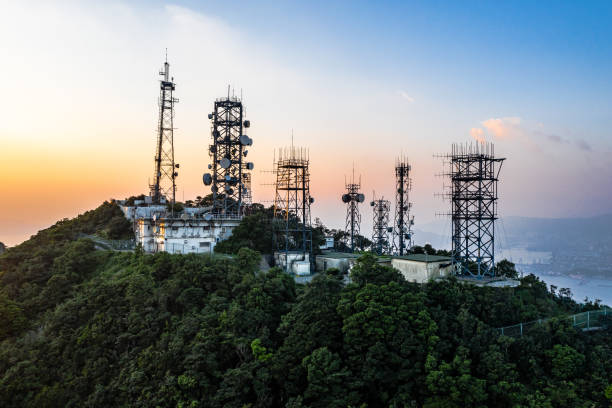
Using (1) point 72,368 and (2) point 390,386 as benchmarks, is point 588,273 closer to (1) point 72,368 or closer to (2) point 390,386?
(2) point 390,386

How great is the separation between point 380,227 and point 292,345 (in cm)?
2729

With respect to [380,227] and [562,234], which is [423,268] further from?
[562,234]

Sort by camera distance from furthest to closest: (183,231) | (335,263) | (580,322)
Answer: (183,231), (335,263), (580,322)

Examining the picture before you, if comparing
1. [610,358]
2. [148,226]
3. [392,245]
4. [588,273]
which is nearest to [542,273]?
[588,273]

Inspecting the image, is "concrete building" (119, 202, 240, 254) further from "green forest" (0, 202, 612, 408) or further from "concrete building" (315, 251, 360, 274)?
"concrete building" (315, 251, 360, 274)

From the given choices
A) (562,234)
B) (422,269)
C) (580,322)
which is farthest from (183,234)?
(562,234)

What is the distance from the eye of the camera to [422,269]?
25.8 metres

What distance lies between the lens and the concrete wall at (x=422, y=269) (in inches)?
1008

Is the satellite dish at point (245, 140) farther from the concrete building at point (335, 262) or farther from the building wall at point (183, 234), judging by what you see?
the concrete building at point (335, 262)

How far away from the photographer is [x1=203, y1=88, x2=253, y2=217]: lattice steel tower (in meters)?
39.1

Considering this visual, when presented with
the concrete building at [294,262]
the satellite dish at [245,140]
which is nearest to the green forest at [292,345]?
the concrete building at [294,262]

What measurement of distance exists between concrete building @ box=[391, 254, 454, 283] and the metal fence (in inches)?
231

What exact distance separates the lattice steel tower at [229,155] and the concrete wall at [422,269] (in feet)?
60.7

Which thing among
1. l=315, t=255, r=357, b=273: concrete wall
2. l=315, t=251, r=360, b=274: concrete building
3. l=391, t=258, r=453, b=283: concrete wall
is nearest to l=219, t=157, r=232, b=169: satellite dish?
l=315, t=251, r=360, b=274: concrete building
